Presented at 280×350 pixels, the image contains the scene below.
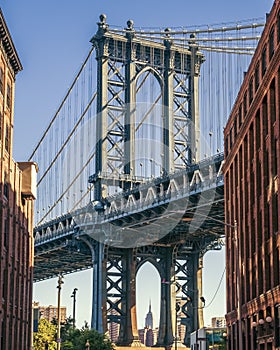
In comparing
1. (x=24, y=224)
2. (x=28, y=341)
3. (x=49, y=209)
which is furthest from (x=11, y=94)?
(x=49, y=209)

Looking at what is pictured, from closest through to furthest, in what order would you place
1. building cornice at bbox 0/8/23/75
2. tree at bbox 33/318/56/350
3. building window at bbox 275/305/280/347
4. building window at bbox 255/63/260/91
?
building window at bbox 275/305/280/347
building cornice at bbox 0/8/23/75
building window at bbox 255/63/260/91
tree at bbox 33/318/56/350

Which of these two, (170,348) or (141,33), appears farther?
(170,348)

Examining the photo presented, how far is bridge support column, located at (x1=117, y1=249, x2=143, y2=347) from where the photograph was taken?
396ft

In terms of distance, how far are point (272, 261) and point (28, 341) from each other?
28.7 metres

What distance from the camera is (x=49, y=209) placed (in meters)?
138

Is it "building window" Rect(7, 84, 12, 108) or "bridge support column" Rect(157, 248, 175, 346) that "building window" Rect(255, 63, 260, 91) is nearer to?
"building window" Rect(7, 84, 12, 108)

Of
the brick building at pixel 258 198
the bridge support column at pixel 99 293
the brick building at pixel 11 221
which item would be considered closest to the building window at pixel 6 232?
the brick building at pixel 11 221

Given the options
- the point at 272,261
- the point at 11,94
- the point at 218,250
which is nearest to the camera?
the point at 272,261

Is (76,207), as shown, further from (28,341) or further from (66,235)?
(28,341)

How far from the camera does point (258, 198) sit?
189ft

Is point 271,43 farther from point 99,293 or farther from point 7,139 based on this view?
point 99,293

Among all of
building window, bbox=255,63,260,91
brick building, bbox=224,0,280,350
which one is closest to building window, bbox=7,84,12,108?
brick building, bbox=224,0,280,350

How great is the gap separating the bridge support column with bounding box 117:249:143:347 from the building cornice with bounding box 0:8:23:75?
6102cm

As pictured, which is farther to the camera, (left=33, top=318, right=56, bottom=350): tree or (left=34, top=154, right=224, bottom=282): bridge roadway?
(left=33, top=318, right=56, bottom=350): tree
